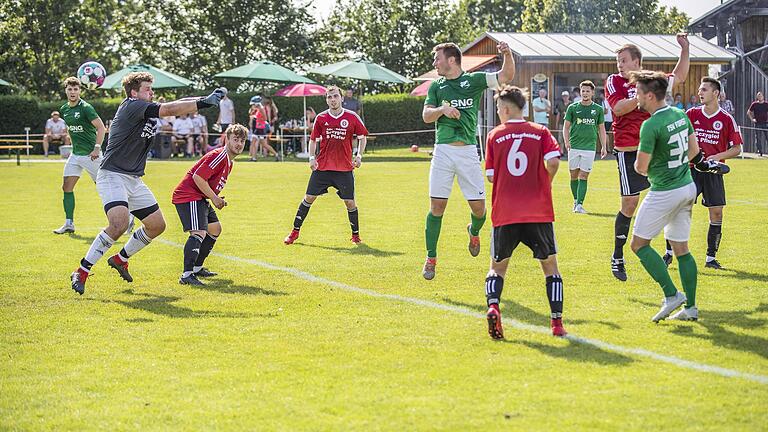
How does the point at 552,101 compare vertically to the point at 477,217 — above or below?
above

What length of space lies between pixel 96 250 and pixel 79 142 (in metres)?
5.62

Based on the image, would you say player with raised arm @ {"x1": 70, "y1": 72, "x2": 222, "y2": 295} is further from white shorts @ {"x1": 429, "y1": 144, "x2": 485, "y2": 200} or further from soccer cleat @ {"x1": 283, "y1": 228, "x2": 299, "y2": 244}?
soccer cleat @ {"x1": 283, "y1": 228, "x2": 299, "y2": 244}

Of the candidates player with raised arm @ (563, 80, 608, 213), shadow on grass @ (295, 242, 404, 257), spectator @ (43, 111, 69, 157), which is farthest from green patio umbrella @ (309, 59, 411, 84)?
shadow on grass @ (295, 242, 404, 257)

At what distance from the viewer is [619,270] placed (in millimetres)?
9891

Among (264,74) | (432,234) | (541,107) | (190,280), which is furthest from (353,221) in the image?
(264,74)

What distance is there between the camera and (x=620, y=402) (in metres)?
5.62

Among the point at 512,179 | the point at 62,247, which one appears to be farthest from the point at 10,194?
the point at 512,179

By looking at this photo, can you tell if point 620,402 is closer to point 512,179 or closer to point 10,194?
point 512,179

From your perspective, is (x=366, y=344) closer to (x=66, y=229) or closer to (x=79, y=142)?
(x=66, y=229)

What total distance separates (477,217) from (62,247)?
5.69 metres

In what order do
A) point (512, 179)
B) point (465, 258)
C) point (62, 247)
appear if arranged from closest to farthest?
point (512, 179) → point (465, 258) → point (62, 247)

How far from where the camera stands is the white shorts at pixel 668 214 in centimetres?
778

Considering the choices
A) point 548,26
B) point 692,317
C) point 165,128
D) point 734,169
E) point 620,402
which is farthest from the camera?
point 548,26


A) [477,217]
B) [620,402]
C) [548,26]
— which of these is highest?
[548,26]
